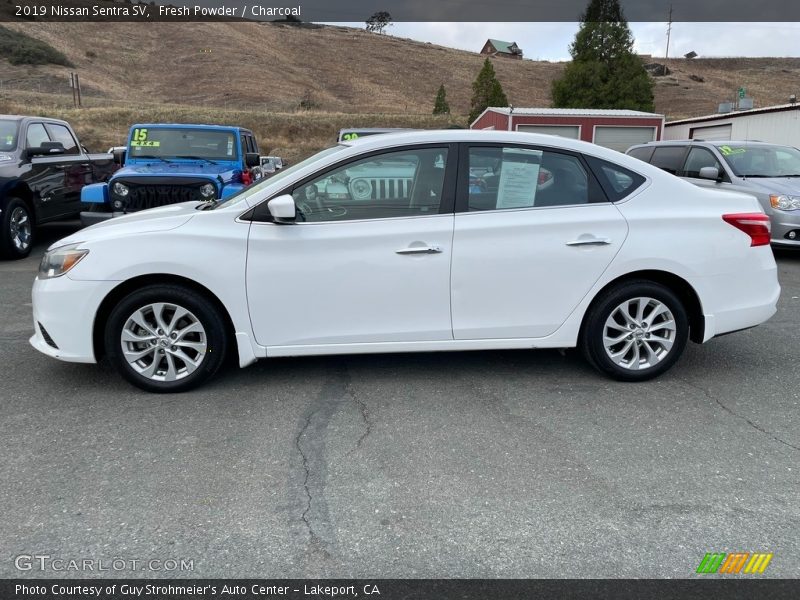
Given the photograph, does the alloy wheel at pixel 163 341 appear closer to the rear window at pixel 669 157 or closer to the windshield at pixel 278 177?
the windshield at pixel 278 177

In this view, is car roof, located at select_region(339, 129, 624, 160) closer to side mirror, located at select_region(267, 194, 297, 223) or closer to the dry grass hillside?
side mirror, located at select_region(267, 194, 297, 223)

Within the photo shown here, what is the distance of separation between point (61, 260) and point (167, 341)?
843 millimetres

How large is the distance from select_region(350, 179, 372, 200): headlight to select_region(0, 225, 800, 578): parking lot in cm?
129

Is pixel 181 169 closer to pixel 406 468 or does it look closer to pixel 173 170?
pixel 173 170

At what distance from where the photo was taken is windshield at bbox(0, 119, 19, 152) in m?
9.20

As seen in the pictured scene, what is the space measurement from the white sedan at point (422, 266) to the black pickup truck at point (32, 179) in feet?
18.1

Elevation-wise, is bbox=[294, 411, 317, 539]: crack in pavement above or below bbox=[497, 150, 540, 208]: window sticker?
below

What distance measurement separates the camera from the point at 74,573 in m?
2.57

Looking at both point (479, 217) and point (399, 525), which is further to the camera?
point (479, 217)

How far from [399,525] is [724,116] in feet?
77.2

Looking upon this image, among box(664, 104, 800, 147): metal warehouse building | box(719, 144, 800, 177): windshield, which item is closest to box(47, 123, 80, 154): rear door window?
box(719, 144, 800, 177): windshield

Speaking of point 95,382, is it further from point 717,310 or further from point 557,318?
point 717,310

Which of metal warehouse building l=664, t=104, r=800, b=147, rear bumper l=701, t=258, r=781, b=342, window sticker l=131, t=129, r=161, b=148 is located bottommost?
rear bumper l=701, t=258, r=781, b=342
